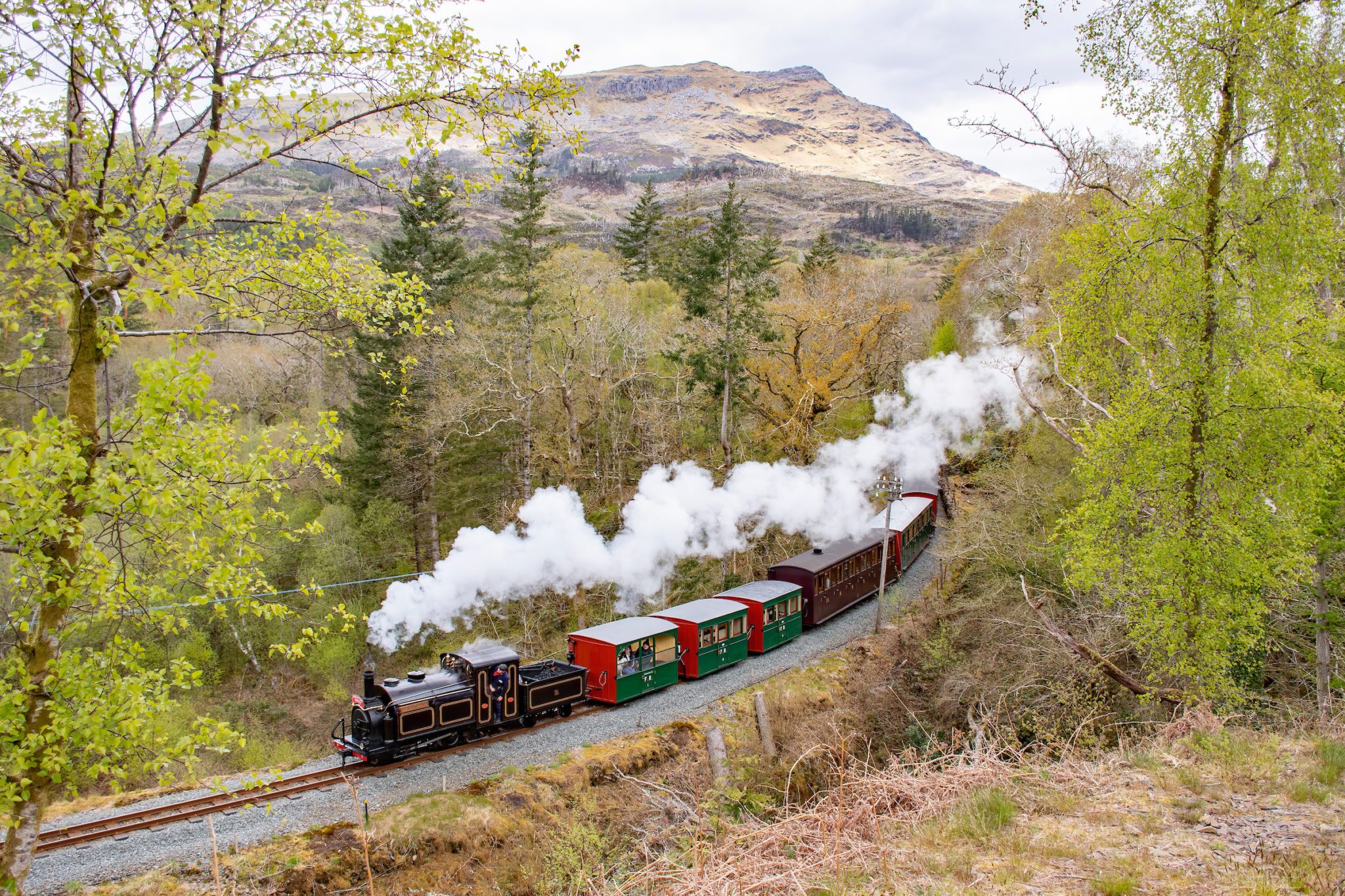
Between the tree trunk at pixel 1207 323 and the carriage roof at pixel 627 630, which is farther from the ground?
the tree trunk at pixel 1207 323

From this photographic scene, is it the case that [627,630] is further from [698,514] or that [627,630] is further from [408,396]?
[408,396]

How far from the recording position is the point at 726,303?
98.0 feet

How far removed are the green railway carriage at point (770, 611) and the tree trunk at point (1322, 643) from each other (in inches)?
470

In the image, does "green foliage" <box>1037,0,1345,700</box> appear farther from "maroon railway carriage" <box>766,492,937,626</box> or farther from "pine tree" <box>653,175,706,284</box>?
"pine tree" <box>653,175,706,284</box>

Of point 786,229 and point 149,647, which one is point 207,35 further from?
point 786,229

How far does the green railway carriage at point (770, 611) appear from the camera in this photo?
20.6 m

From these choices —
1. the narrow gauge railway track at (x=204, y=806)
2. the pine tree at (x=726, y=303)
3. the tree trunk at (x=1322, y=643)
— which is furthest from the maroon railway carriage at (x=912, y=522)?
the narrow gauge railway track at (x=204, y=806)

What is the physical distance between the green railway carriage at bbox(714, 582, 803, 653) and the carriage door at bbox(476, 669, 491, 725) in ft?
25.6

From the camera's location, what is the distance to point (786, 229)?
425ft

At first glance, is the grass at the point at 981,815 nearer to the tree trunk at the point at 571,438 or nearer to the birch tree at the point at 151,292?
the birch tree at the point at 151,292

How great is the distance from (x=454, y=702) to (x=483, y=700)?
0.66m

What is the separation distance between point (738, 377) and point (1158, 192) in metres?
20.3

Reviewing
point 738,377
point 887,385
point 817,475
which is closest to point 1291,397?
point 817,475

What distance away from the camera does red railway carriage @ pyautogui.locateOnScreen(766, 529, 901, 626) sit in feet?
74.6
